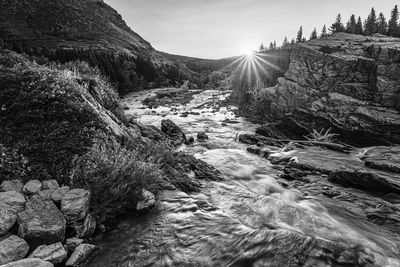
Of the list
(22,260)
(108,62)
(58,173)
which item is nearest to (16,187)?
(58,173)

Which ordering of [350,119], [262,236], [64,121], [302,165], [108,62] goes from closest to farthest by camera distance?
[262,236] → [64,121] → [302,165] → [350,119] → [108,62]

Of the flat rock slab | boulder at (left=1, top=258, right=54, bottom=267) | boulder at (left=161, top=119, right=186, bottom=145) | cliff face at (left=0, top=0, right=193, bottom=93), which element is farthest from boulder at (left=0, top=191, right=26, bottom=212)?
cliff face at (left=0, top=0, right=193, bottom=93)

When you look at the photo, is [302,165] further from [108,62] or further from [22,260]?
[108,62]

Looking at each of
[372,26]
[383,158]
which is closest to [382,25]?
[372,26]

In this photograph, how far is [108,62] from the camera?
4594 cm

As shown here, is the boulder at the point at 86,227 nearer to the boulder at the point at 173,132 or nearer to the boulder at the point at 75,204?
the boulder at the point at 75,204

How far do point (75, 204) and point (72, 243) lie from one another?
2.53 ft

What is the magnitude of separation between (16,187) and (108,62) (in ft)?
145

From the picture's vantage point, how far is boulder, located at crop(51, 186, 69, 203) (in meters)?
5.51

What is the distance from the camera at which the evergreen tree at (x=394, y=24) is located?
50.8m

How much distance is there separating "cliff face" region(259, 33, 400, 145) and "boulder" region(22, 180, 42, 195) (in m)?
16.9

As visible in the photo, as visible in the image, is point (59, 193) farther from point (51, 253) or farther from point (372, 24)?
point (372, 24)

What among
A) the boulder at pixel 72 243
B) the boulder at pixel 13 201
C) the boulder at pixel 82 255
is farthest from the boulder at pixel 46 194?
the boulder at pixel 82 255

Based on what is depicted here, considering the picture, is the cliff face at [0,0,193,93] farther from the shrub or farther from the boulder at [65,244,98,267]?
the boulder at [65,244,98,267]
